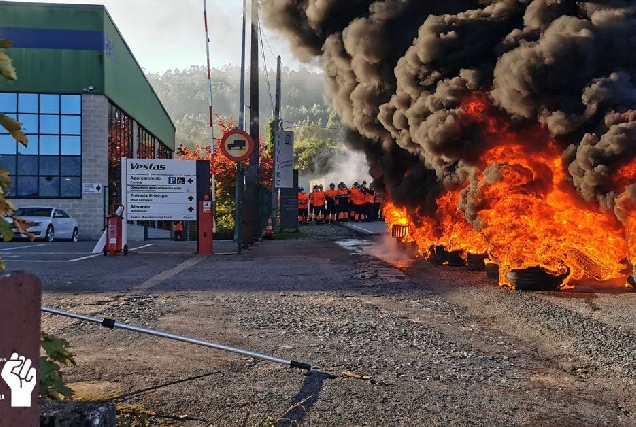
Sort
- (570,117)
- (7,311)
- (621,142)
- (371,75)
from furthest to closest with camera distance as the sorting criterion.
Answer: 1. (371,75)
2. (570,117)
3. (621,142)
4. (7,311)

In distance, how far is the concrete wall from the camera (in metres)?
26.2

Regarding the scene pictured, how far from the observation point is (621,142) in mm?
7848

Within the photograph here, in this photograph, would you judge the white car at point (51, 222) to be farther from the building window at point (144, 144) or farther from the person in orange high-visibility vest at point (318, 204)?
the person in orange high-visibility vest at point (318, 204)

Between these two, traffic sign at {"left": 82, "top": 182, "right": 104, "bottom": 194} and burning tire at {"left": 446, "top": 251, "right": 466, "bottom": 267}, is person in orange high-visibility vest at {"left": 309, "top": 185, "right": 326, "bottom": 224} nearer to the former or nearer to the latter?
traffic sign at {"left": 82, "top": 182, "right": 104, "bottom": 194}

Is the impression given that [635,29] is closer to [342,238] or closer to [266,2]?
[266,2]

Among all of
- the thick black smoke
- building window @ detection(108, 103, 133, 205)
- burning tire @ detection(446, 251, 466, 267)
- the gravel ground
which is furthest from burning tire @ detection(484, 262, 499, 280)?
building window @ detection(108, 103, 133, 205)

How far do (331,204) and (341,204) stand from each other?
19.8 inches

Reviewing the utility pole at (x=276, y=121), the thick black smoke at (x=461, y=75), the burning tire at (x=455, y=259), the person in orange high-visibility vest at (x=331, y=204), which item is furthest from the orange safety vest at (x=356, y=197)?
the burning tire at (x=455, y=259)

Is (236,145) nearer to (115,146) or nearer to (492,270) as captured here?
(492,270)

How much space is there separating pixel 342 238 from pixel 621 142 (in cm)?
1343

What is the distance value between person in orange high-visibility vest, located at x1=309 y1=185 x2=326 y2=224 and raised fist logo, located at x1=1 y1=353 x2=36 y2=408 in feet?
101

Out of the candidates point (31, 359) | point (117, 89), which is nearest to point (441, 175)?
point (31, 359)

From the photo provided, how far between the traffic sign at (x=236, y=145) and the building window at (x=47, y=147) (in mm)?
13187

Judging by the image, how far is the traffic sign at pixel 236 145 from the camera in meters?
15.5
